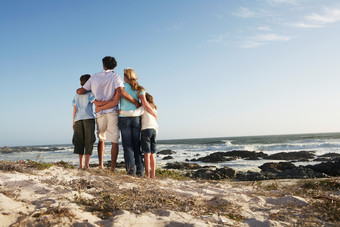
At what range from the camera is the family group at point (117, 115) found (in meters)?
5.26

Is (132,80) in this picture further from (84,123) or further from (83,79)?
(84,123)

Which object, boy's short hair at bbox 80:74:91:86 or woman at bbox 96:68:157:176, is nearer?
woman at bbox 96:68:157:176

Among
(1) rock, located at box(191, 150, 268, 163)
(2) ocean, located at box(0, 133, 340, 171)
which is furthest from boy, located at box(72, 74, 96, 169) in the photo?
(1) rock, located at box(191, 150, 268, 163)

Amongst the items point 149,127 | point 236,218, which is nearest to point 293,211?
point 236,218

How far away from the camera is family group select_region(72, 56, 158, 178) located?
5262mm

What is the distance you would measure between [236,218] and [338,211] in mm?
1098

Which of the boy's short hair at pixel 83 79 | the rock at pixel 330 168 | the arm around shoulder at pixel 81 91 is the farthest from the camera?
the rock at pixel 330 168

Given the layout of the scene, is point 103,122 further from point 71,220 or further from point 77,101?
point 71,220

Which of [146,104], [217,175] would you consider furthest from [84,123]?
[217,175]

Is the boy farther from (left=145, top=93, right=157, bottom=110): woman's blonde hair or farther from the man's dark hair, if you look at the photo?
(left=145, top=93, right=157, bottom=110): woman's blonde hair

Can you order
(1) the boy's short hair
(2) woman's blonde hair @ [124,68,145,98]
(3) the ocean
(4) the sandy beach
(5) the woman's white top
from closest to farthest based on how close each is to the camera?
(4) the sandy beach → (5) the woman's white top → (2) woman's blonde hair @ [124,68,145,98] → (1) the boy's short hair → (3) the ocean

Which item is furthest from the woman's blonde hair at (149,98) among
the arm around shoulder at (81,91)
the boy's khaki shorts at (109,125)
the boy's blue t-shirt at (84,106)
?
the arm around shoulder at (81,91)

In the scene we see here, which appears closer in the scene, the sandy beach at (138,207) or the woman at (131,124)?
the sandy beach at (138,207)

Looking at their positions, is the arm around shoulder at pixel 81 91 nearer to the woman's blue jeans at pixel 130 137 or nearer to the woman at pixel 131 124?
the woman at pixel 131 124
